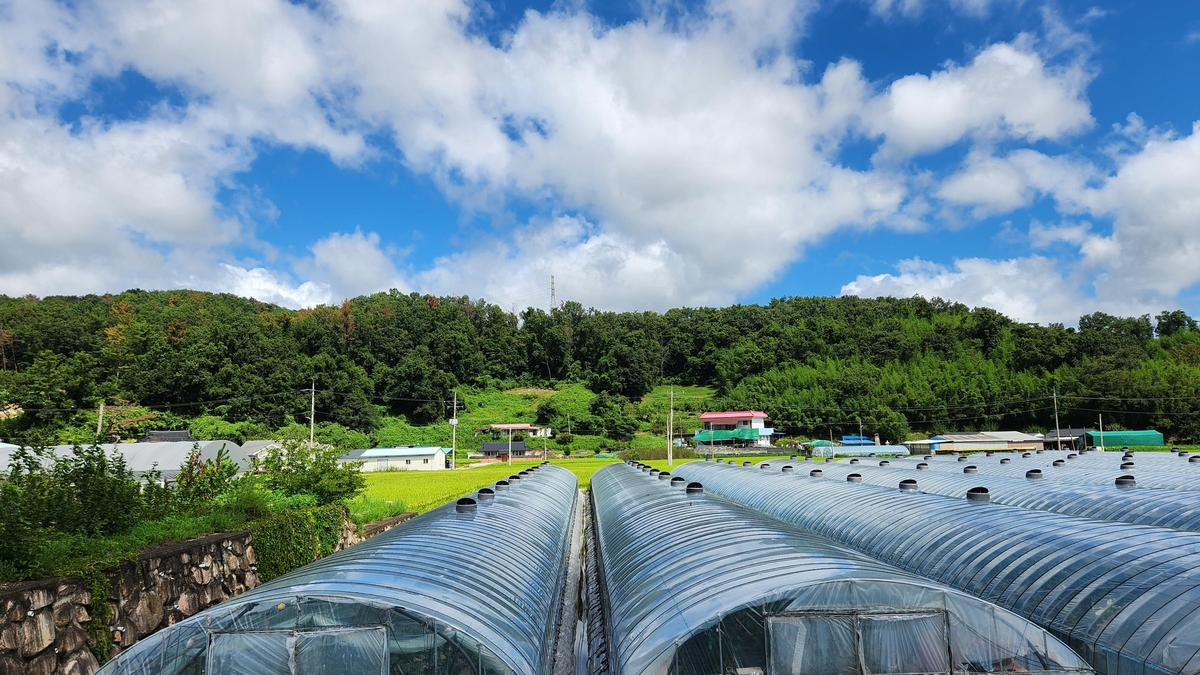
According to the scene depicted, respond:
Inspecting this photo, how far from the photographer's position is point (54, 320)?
91500mm

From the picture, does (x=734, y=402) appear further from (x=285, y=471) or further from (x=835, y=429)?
(x=285, y=471)

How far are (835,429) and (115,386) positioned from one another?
82762 mm

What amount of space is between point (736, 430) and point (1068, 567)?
7785 cm

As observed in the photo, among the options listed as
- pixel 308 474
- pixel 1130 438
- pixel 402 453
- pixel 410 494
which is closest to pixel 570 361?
pixel 402 453

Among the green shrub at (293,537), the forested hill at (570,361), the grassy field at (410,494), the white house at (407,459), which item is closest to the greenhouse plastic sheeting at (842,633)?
the green shrub at (293,537)

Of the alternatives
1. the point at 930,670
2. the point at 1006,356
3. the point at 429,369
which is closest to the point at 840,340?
the point at 1006,356

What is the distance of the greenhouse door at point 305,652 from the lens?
6.82 meters

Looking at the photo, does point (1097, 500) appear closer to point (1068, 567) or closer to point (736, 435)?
point (1068, 567)

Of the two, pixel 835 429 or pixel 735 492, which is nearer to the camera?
pixel 735 492

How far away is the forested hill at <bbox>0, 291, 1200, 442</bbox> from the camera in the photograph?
77625mm

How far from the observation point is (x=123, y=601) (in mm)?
10438

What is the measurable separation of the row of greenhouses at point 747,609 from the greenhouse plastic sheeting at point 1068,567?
2cm

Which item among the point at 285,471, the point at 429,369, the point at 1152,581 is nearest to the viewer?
the point at 1152,581

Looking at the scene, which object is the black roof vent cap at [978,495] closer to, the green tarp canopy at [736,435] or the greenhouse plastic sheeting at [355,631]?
the greenhouse plastic sheeting at [355,631]
